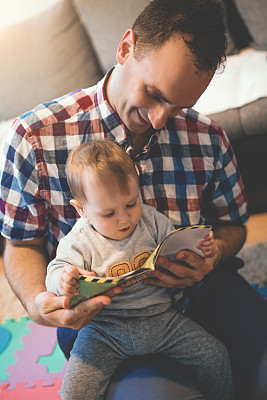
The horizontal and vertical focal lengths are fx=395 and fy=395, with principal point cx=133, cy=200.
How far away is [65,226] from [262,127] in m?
1.16

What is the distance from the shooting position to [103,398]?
3.00 ft

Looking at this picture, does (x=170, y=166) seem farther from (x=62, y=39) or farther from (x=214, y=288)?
(x=62, y=39)

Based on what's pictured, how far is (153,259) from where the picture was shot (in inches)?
32.5

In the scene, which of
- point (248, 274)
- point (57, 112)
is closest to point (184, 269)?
point (57, 112)

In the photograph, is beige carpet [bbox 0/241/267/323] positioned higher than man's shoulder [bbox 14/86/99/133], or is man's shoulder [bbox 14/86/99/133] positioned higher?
man's shoulder [bbox 14/86/99/133]

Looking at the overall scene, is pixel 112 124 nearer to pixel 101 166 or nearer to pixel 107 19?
pixel 101 166

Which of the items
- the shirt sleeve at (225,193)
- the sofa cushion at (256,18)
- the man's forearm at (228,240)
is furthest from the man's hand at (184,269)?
the sofa cushion at (256,18)

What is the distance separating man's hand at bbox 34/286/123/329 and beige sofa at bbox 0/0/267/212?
4.61 feet

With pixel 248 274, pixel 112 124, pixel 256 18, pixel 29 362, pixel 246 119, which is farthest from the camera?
pixel 256 18

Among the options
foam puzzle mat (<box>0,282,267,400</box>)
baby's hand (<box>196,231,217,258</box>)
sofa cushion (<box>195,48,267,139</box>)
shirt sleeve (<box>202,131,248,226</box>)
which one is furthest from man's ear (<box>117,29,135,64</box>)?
foam puzzle mat (<box>0,282,267,400</box>)

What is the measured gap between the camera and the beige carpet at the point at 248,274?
1.67m

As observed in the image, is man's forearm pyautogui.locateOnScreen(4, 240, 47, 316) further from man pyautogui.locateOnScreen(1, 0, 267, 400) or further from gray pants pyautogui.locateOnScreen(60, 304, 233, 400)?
gray pants pyautogui.locateOnScreen(60, 304, 233, 400)

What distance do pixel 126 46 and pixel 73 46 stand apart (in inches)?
60.1

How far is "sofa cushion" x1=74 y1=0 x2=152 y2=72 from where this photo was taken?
2.18m
